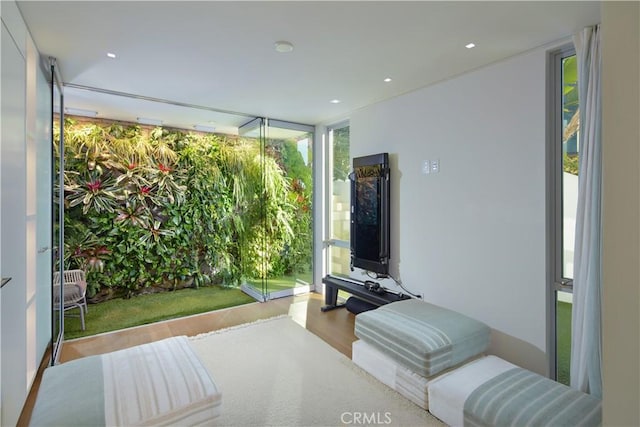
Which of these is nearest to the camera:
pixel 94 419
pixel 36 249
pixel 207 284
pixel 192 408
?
pixel 94 419

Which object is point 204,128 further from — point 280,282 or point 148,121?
point 280,282

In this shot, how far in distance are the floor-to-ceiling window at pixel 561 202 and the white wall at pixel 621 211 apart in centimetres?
144

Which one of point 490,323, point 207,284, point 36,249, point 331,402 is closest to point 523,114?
point 490,323

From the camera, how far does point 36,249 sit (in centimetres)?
231

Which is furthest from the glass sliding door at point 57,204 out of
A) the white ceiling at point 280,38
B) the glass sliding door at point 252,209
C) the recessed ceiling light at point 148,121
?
the glass sliding door at point 252,209

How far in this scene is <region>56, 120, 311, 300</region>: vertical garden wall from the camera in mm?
4188

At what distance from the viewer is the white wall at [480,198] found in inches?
92.6

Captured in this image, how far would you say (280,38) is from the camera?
218 centimetres

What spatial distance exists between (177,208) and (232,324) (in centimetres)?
219

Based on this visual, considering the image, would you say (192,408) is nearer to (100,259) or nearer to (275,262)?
(275,262)

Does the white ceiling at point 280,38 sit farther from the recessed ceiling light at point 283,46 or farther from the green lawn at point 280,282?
the green lawn at point 280,282

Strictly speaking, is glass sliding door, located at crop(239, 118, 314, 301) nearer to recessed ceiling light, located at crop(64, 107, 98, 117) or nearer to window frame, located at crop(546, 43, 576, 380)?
recessed ceiling light, located at crop(64, 107, 98, 117)

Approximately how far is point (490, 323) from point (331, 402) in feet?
4.70

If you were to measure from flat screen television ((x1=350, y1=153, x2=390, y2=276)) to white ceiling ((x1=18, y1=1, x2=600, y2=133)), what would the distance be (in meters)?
0.78
